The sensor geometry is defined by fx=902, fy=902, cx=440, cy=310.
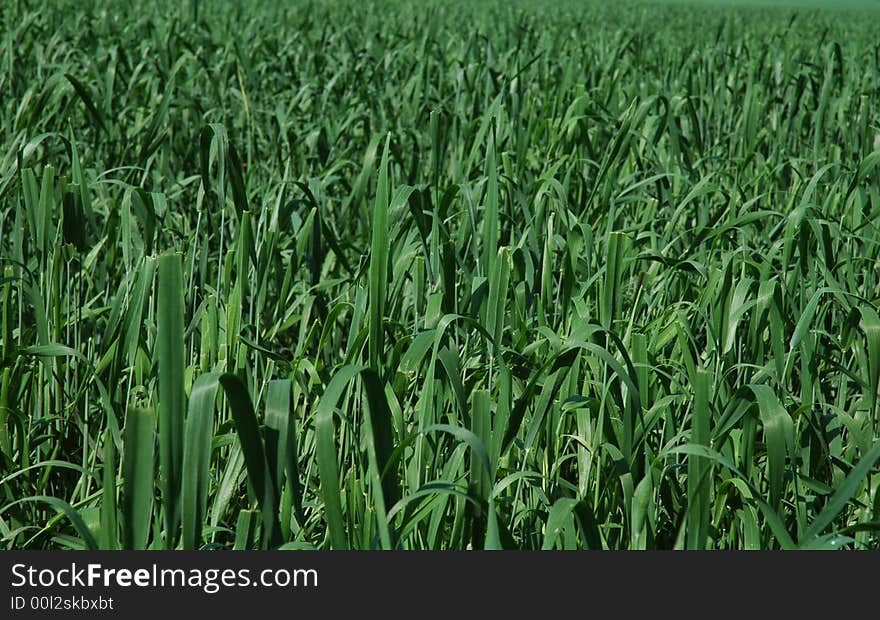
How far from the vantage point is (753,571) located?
102 centimetres

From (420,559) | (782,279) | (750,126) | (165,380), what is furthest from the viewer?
(750,126)

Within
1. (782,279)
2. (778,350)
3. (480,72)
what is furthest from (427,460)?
(480,72)

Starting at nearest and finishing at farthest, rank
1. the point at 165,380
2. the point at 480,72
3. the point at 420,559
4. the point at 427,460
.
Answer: the point at 165,380 → the point at 420,559 → the point at 427,460 → the point at 480,72

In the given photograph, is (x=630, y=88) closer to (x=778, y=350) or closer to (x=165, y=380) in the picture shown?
(x=778, y=350)

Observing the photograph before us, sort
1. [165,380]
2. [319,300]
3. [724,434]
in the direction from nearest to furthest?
[165,380], [724,434], [319,300]

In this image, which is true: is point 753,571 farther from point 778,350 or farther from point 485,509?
point 778,350

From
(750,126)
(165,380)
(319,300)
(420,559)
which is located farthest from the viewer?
(750,126)

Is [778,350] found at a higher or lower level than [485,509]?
higher

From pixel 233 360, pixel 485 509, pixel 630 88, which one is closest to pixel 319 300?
pixel 233 360

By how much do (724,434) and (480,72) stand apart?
2.34m

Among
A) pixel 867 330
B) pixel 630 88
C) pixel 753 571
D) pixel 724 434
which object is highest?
pixel 630 88

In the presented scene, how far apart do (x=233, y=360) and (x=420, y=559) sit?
0.50 metres

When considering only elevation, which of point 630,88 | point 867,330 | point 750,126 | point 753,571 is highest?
point 630,88

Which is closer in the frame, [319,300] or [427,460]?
[427,460]
